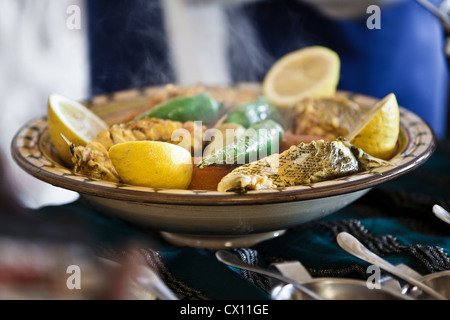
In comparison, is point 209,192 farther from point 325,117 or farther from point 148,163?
point 325,117

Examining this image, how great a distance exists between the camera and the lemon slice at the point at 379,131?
74 cm

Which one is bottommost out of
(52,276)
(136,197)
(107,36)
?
(52,276)

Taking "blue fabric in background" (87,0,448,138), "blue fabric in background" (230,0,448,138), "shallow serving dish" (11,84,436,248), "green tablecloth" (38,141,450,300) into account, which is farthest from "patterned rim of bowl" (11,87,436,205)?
"blue fabric in background" (230,0,448,138)

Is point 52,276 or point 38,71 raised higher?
point 38,71

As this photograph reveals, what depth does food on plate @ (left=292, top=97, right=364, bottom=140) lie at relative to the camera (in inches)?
34.1

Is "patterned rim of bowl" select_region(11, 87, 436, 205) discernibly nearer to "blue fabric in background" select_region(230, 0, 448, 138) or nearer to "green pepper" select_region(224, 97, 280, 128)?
"green pepper" select_region(224, 97, 280, 128)

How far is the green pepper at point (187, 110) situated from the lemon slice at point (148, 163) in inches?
8.3

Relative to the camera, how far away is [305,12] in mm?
1586

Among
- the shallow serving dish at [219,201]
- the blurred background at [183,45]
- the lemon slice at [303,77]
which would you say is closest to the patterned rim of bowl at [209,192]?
the shallow serving dish at [219,201]

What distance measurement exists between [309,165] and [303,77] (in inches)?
19.6

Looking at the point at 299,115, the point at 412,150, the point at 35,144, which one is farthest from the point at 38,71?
the point at 412,150

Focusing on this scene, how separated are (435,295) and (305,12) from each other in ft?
4.16

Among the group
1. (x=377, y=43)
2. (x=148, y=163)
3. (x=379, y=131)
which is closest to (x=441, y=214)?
(x=379, y=131)
